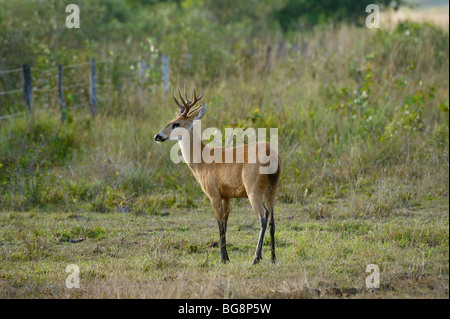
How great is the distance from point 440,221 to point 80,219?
16.6 ft

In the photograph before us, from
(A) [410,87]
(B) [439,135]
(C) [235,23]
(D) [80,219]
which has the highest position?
(C) [235,23]

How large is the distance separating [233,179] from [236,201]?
9.40 feet

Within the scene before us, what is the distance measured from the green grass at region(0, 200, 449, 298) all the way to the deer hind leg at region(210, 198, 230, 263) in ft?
0.48

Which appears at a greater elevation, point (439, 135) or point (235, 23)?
point (235, 23)

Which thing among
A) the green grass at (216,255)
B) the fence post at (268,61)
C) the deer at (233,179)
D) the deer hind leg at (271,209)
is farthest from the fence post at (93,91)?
the deer hind leg at (271,209)

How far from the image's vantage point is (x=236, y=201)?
943cm

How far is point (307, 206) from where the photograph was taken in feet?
28.9

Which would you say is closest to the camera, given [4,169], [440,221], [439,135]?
[440,221]

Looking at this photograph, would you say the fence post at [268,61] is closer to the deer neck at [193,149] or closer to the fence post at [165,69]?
the fence post at [165,69]

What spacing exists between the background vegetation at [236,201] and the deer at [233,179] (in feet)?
1.51

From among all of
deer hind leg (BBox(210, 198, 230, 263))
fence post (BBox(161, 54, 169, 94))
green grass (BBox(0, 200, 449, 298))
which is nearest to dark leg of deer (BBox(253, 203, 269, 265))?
green grass (BBox(0, 200, 449, 298))

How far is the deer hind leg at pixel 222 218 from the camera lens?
6.62 metres

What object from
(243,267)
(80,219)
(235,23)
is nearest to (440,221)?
(243,267)
